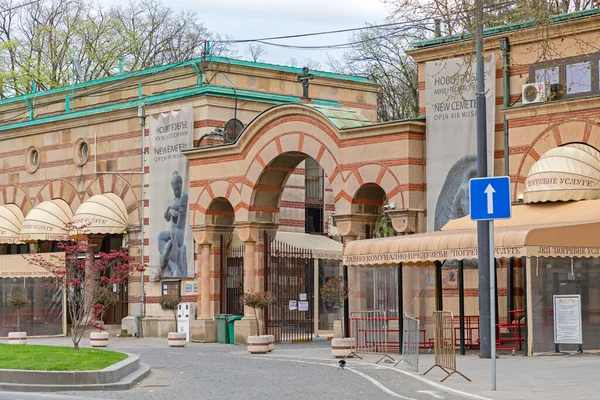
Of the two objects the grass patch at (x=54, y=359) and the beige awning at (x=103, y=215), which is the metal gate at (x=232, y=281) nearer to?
the beige awning at (x=103, y=215)

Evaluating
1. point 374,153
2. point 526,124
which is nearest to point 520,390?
point 526,124

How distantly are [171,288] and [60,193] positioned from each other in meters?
7.28

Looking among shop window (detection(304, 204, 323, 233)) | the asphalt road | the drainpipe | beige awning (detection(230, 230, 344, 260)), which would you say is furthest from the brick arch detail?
shop window (detection(304, 204, 323, 233))

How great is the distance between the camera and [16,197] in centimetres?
4484

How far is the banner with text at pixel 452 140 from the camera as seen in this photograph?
29.1m

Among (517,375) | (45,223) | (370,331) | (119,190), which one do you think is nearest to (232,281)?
(119,190)

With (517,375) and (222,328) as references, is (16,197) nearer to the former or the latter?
(222,328)

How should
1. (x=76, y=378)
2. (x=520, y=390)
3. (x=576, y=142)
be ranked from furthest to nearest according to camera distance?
(x=576, y=142) → (x=76, y=378) → (x=520, y=390)

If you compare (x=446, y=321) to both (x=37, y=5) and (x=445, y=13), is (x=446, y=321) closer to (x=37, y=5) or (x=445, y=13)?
(x=445, y=13)

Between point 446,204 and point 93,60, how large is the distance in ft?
105

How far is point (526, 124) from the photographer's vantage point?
91.4ft

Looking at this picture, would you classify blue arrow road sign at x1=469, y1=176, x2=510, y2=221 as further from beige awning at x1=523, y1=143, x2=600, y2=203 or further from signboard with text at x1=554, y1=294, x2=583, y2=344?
beige awning at x1=523, y1=143, x2=600, y2=203

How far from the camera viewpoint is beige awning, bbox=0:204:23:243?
43.2m

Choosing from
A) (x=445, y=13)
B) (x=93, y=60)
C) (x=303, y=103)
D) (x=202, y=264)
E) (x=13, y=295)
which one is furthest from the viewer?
(x=93, y=60)
